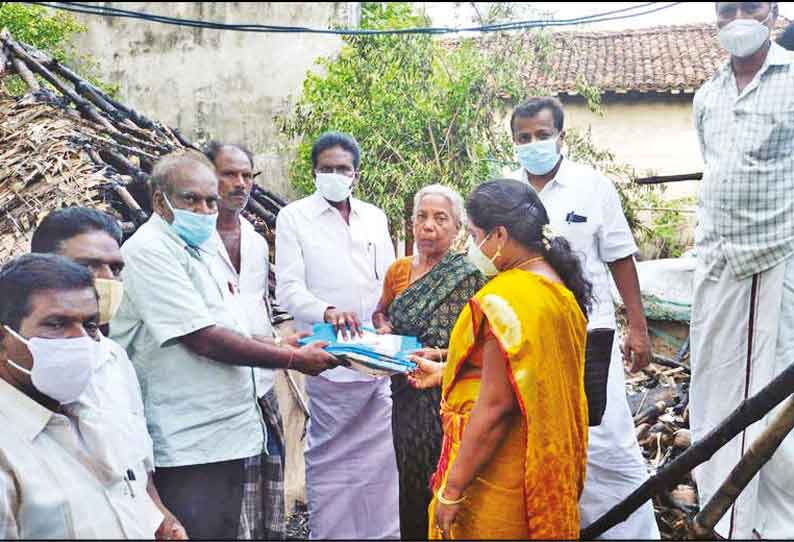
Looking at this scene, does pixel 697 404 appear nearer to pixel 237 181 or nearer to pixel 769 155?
pixel 769 155

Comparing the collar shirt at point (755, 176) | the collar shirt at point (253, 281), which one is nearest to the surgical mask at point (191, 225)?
the collar shirt at point (253, 281)

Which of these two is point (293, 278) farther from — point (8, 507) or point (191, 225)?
point (8, 507)

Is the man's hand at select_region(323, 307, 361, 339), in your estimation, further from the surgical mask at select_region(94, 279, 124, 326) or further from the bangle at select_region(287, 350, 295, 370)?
the surgical mask at select_region(94, 279, 124, 326)

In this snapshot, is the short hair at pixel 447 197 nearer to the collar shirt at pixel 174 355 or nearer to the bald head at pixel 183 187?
the bald head at pixel 183 187

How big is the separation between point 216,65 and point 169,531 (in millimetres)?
12075

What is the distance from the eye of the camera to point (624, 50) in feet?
58.7

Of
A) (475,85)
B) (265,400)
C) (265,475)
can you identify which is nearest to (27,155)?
(265,400)

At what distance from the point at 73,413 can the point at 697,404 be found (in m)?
3.10

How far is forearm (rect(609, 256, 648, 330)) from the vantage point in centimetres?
399

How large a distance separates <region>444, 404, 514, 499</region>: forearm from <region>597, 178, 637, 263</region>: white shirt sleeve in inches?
62.1

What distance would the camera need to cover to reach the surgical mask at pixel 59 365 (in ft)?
7.34

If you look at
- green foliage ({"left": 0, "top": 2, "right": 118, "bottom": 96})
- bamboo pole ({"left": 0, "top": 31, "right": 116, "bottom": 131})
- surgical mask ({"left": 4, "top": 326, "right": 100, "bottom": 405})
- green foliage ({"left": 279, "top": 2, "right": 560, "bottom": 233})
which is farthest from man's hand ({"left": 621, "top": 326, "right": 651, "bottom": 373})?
green foliage ({"left": 0, "top": 2, "right": 118, "bottom": 96})

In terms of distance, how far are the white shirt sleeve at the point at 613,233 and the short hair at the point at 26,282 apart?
8.52 feet

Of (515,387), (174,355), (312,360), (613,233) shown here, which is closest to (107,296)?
(174,355)
